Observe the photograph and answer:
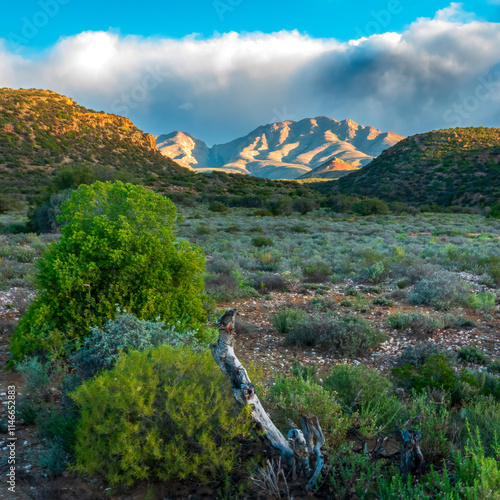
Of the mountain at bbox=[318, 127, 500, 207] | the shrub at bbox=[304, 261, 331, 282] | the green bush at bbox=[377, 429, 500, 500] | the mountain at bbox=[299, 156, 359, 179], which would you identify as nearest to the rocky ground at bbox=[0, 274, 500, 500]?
the shrub at bbox=[304, 261, 331, 282]

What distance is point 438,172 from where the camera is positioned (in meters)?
53.9

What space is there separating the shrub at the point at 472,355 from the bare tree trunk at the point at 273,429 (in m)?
3.95

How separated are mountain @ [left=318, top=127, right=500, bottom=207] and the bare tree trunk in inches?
1866

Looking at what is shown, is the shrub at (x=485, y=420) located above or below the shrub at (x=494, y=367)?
above

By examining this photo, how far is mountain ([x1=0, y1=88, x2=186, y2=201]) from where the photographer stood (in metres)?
43.2

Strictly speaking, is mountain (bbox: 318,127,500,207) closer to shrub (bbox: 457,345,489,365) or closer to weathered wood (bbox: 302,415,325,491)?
shrub (bbox: 457,345,489,365)

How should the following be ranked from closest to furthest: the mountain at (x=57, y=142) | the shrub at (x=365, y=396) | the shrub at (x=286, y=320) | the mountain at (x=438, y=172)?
1. the shrub at (x=365, y=396)
2. the shrub at (x=286, y=320)
3. the mountain at (x=57, y=142)
4. the mountain at (x=438, y=172)

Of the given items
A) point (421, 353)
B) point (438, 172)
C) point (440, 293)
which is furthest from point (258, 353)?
point (438, 172)

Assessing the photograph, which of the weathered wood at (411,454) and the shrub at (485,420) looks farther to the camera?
the shrub at (485,420)

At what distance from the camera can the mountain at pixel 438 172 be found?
155 feet

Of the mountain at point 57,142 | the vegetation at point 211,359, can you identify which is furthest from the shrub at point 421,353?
the mountain at point 57,142

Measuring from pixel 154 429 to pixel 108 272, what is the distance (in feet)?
9.63

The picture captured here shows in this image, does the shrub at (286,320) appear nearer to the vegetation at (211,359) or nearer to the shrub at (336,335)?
the vegetation at (211,359)

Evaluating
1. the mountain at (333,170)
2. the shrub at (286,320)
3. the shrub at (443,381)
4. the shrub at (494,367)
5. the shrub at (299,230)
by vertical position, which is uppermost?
the mountain at (333,170)
